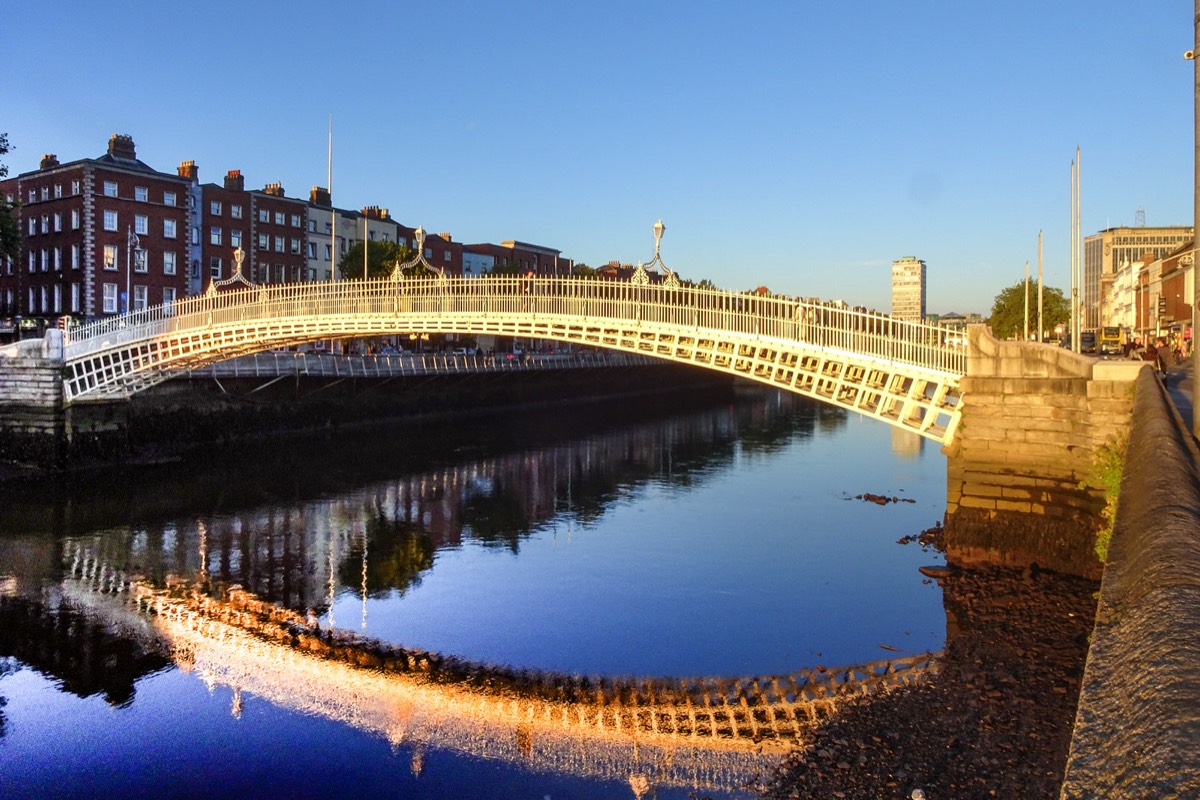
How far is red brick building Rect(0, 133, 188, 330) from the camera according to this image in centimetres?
4319

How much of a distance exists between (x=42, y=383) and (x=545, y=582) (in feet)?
63.9

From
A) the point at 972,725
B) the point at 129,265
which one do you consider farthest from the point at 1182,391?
the point at 129,265

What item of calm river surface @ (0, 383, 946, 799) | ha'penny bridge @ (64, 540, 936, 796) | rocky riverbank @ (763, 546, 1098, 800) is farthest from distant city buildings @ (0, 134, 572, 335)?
rocky riverbank @ (763, 546, 1098, 800)

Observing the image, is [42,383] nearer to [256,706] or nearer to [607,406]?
[256,706]

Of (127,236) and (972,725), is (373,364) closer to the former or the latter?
(127,236)

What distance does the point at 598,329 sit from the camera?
869 inches

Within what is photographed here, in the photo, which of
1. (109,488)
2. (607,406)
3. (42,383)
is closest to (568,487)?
(109,488)

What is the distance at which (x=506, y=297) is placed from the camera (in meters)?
20.4

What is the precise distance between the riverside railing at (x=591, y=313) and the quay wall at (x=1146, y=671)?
463 inches

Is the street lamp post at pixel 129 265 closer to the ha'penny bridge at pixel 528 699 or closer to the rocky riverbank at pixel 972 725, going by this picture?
the ha'penny bridge at pixel 528 699

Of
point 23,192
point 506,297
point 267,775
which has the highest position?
point 23,192

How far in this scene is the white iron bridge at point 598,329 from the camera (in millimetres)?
16578

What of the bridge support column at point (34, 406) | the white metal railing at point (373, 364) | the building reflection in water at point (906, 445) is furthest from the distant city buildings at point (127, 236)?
the building reflection in water at point (906, 445)

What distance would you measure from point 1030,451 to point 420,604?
10.0 meters
